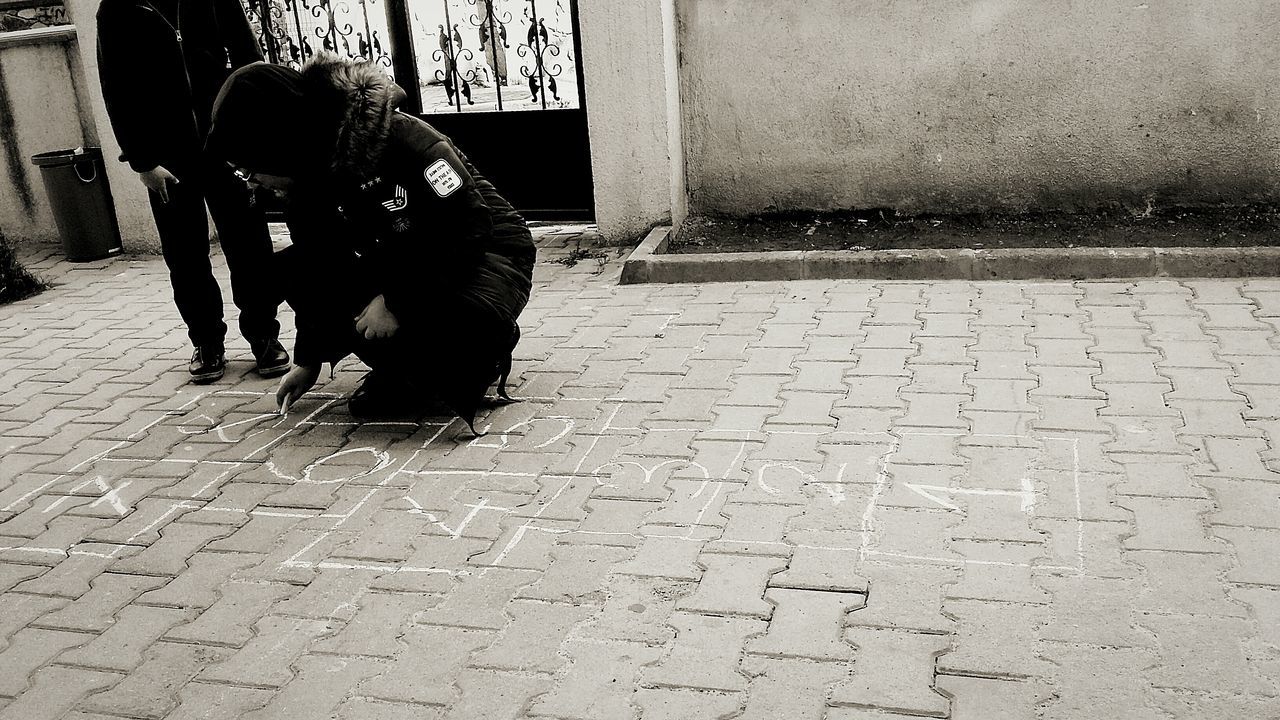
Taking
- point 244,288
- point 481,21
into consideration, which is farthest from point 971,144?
point 244,288

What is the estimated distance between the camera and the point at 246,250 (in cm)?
533

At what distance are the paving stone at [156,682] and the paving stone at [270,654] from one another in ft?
0.20

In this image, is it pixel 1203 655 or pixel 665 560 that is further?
pixel 665 560

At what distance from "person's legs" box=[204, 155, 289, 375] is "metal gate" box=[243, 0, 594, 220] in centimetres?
246

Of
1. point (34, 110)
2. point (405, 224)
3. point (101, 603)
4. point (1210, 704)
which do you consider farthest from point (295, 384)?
point (34, 110)

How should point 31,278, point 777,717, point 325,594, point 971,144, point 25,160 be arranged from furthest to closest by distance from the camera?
point 25,160 < point 31,278 < point 971,144 < point 325,594 < point 777,717

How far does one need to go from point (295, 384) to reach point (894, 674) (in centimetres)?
304

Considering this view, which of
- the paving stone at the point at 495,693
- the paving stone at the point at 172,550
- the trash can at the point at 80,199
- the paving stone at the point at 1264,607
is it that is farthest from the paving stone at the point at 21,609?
the trash can at the point at 80,199

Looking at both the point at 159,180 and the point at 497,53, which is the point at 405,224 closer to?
the point at 159,180

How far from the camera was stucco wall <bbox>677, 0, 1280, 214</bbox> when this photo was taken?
630 cm

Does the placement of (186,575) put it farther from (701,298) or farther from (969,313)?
(969,313)

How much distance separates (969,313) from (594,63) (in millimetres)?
2948

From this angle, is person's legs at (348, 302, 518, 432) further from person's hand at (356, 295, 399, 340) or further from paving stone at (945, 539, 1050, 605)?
paving stone at (945, 539, 1050, 605)

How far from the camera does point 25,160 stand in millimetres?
8461
